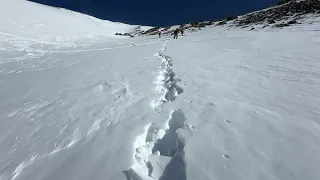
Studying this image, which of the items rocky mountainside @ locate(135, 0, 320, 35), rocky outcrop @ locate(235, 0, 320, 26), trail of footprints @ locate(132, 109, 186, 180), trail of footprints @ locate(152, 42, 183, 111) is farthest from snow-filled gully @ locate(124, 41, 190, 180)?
rocky outcrop @ locate(235, 0, 320, 26)

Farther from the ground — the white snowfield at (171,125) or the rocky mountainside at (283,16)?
the white snowfield at (171,125)

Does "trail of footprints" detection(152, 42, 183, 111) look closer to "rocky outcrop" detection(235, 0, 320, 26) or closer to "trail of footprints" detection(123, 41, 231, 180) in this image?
"trail of footprints" detection(123, 41, 231, 180)

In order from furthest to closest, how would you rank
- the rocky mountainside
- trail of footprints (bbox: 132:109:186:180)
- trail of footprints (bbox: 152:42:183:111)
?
the rocky mountainside, trail of footprints (bbox: 152:42:183:111), trail of footprints (bbox: 132:109:186:180)

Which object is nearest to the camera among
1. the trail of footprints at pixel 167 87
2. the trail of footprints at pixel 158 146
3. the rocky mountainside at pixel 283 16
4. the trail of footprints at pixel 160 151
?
the trail of footprints at pixel 160 151

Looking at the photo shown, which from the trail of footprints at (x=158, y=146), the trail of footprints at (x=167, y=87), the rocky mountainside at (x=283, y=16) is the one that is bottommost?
the rocky mountainside at (x=283, y=16)

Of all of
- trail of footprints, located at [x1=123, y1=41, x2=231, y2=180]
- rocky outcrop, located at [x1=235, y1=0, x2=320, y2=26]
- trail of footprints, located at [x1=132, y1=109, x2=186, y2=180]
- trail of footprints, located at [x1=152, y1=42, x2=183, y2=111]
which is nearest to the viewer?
trail of footprints, located at [x1=123, y1=41, x2=231, y2=180]

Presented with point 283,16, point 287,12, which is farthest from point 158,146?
Answer: point 287,12

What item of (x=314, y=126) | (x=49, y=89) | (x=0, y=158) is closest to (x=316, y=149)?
(x=314, y=126)

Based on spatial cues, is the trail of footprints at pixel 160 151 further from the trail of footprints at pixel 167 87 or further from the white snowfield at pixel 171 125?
the trail of footprints at pixel 167 87

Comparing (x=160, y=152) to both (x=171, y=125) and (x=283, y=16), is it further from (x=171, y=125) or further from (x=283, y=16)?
(x=283, y=16)

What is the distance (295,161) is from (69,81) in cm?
581

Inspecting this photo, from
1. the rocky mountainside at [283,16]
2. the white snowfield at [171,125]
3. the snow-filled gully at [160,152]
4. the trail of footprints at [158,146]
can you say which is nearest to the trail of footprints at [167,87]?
the white snowfield at [171,125]

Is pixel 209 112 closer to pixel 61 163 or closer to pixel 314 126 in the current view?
pixel 314 126

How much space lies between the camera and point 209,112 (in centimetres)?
371
